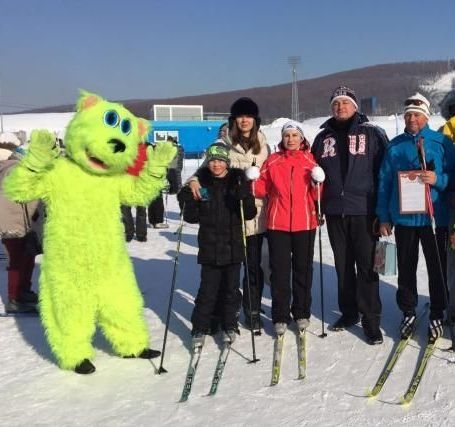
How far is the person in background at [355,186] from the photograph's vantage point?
393 centimetres

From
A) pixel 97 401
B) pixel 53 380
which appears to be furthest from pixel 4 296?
pixel 97 401

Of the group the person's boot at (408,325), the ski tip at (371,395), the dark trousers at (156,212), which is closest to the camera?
the ski tip at (371,395)

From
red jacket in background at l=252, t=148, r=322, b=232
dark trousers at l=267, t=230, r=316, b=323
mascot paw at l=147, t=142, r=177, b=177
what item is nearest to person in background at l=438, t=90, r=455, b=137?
red jacket in background at l=252, t=148, r=322, b=232

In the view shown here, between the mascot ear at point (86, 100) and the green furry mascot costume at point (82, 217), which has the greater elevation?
the mascot ear at point (86, 100)

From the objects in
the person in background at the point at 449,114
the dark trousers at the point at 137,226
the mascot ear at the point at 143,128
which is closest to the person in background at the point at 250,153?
the mascot ear at the point at 143,128

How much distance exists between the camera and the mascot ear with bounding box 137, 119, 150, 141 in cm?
378

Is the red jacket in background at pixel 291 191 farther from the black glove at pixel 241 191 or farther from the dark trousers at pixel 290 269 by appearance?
the black glove at pixel 241 191

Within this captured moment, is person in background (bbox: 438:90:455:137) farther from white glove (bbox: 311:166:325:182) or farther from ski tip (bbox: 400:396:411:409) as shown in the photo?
ski tip (bbox: 400:396:411:409)

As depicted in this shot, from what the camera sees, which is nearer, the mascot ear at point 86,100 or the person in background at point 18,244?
the mascot ear at point 86,100

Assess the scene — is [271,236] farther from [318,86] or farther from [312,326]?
[318,86]

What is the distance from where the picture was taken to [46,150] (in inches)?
137

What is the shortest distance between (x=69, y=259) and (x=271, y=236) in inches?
58.2

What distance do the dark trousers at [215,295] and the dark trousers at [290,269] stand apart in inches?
11.7

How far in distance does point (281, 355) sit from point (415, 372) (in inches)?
35.5
